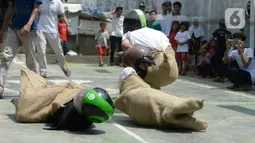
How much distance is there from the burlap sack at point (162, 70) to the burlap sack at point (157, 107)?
1.48 feet

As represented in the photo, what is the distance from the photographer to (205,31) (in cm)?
1686

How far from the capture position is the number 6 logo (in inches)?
539

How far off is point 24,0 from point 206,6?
31.9ft

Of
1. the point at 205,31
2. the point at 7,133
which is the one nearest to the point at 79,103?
the point at 7,133

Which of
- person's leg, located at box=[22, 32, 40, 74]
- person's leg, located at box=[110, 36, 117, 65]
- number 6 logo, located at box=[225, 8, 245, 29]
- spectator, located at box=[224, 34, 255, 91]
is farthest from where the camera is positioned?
person's leg, located at box=[110, 36, 117, 65]

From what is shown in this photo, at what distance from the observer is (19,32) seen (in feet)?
27.3

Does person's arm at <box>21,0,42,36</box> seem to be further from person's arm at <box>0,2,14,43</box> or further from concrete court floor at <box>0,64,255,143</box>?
concrete court floor at <box>0,64,255,143</box>

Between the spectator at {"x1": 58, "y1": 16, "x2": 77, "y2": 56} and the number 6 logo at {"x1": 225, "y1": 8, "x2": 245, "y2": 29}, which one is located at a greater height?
the number 6 logo at {"x1": 225, "y1": 8, "x2": 245, "y2": 29}

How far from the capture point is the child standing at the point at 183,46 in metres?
15.5

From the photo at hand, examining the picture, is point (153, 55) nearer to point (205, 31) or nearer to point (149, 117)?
point (149, 117)

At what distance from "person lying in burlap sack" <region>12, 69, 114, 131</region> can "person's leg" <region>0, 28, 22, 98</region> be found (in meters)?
1.22

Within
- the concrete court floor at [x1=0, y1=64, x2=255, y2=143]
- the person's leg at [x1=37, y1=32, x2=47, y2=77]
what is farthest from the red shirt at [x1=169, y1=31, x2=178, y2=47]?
the concrete court floor at [x1=0, y1=64, x2=255, y2=143]

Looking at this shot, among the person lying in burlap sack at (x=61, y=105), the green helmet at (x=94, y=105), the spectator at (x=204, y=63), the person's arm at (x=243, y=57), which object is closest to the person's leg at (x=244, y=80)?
the person's arm at (x=243, y=57)

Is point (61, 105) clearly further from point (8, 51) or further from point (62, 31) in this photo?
point (62, 31)
